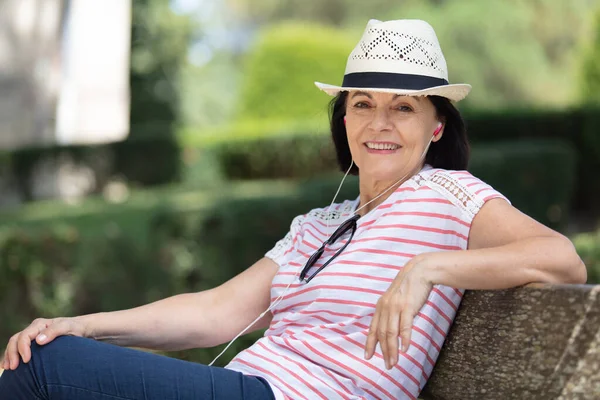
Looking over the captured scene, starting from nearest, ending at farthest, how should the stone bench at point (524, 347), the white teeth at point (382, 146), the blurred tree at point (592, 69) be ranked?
the stone bench at point (524, 347)
the white teeth at point (382, 146)
the blurred tree at point (592, 69)

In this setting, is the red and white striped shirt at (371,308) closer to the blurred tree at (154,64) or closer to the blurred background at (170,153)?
the blurred background at (170,153)

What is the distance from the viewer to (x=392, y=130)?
256 cm

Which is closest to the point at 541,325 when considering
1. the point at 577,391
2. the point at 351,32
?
the point at 577,391

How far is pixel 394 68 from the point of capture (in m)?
2.51

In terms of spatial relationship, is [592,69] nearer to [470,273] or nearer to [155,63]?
[155,63]

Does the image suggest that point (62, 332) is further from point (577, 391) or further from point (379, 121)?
point (577, 391)

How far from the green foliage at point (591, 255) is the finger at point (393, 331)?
7.70ft

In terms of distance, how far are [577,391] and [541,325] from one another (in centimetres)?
16

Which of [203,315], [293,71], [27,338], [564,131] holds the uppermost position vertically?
[27,338]

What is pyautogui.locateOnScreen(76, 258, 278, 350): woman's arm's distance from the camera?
8.78 feet

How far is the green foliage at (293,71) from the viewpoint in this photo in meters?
17.8

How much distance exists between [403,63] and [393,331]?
83cm

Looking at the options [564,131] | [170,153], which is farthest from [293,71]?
[564,131]

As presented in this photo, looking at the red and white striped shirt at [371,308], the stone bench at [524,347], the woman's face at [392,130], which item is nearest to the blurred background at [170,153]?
the woman's face at [392,130]
